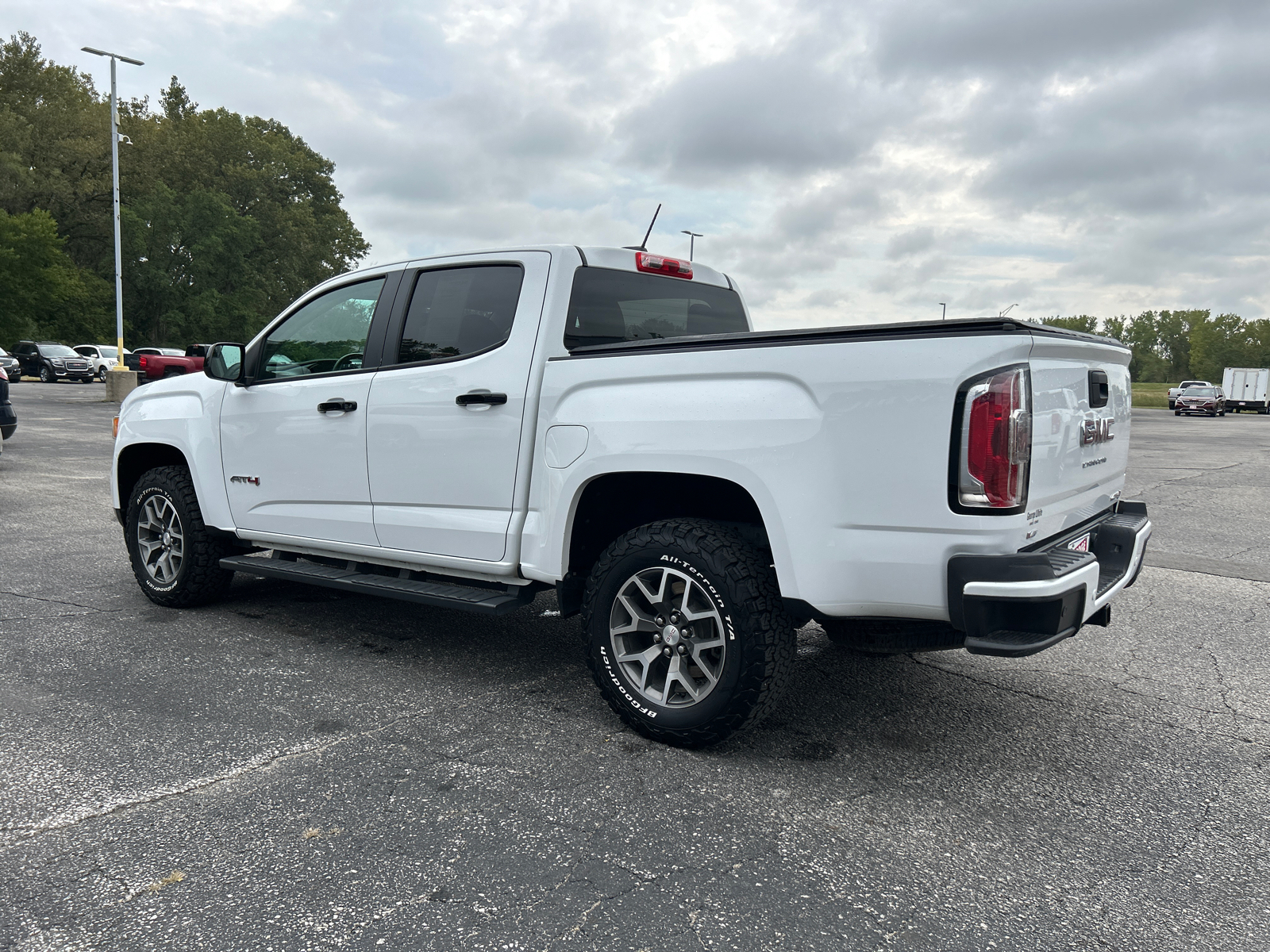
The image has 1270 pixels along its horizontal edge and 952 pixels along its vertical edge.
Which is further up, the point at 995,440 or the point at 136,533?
the point at 995,440

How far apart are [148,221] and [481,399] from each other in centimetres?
6342

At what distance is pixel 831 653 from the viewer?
15.9ft

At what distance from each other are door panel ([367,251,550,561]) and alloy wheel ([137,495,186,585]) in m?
1.69

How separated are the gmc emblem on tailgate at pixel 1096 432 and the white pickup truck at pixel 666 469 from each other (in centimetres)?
2

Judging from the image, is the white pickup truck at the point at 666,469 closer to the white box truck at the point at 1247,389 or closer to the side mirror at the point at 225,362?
the side mirror at the point at 225,362

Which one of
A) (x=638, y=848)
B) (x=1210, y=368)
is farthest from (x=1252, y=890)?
(x=1210, y=368)

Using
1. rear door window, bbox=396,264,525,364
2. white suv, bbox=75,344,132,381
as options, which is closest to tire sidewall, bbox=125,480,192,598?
rear door window, bbox=396,264,525,364

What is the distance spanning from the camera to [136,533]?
5602mm

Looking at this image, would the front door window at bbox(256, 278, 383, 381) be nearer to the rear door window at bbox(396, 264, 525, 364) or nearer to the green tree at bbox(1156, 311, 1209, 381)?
the rear door window at bbox(396, 264, 525, 364)

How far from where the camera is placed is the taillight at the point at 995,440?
287cm

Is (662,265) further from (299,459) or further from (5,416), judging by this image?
(5,416)

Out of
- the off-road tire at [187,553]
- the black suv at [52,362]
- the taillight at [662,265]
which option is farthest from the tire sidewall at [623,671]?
the black suv at [52,362]

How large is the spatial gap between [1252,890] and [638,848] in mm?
1717

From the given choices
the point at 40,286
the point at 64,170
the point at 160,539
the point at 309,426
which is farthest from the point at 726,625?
the point at 64,170
